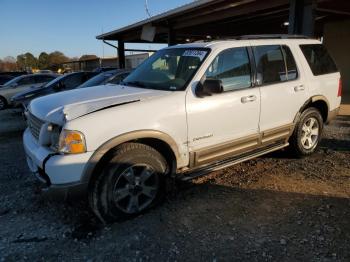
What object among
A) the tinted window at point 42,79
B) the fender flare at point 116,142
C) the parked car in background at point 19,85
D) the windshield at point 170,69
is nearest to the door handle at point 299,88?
the windshield at point 170,69

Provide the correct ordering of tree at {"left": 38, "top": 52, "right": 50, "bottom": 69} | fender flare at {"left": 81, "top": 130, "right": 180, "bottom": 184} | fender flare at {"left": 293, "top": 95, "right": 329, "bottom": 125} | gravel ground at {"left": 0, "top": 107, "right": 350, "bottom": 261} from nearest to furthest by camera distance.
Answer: gravel ground at {"left": 0, "top": 107, "right": 350, "bottom": 261} < fender flare at {"left": 81, "top": 130, "right": 180, "bottom": 184} < fender flare at {"left": 293, "top": 95, "right": 329, "bottom": 125} < tree at {"left": 38, "top": 52, "right": 50, "bottom": 69}

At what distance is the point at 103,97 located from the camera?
3965mm

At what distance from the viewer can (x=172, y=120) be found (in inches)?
152

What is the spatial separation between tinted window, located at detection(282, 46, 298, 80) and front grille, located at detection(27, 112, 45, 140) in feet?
11.3

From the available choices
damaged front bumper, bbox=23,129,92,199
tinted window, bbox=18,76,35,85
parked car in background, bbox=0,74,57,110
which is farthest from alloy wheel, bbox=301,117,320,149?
tinted window, bbox=18,76,35,85

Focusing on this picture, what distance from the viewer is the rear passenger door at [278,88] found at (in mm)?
4770

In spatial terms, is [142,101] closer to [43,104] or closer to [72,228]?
[43,104]

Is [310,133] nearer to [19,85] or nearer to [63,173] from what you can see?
[63,173]

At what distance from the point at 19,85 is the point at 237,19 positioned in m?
10.1

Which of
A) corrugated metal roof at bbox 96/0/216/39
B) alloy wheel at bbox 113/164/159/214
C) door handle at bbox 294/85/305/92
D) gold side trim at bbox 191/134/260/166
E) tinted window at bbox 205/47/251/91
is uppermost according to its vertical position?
corrugated metal roof at bbox 96/0/216/39

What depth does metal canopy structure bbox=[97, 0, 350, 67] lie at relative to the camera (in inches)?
379

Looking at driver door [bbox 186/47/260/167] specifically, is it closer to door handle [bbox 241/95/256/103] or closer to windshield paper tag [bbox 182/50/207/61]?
door handle [bbox 241/95/256/103]

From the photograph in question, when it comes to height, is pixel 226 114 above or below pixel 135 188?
above

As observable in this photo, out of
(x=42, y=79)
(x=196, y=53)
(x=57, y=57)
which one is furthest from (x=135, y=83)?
(x=57, y=57)
